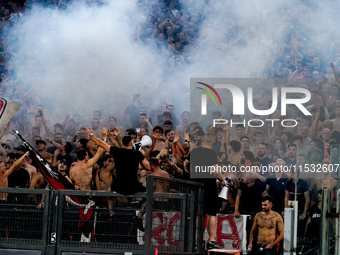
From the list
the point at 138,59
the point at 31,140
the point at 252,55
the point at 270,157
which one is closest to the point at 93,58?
the point at 138,59

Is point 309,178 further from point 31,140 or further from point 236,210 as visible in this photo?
point 31,140

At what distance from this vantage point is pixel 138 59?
12.1m

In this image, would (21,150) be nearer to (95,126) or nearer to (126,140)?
(95,126)

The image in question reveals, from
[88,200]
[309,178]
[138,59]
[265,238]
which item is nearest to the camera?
[88,200]

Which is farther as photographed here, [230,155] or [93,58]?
[93,58]

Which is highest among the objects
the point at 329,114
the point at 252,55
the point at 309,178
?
the point at 252,55

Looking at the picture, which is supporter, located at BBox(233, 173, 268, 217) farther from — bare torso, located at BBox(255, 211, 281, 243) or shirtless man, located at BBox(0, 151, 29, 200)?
shirtless man, located at BBox(0, 151, 29, 200)

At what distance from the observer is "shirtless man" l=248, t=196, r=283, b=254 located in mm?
10039

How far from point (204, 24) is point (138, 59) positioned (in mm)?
1392

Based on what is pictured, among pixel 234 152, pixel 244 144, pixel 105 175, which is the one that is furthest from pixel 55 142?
pixel 244 144

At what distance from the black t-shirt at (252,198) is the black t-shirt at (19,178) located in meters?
3.71

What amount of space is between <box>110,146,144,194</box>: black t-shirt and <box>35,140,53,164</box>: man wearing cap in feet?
17.3

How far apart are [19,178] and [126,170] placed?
5544 millimetres

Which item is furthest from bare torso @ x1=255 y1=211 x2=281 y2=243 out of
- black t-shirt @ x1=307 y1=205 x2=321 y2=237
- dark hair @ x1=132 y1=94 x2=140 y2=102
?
dark hair @ x1=132 y1=94 x2=140 y2=102
